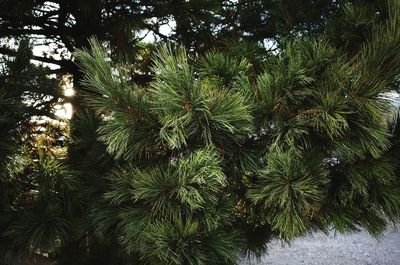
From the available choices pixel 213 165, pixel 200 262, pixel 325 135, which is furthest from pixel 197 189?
pixel 325 135

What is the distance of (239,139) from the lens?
929 millimetres

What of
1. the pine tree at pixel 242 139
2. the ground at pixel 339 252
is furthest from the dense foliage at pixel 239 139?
the ground at pixel 339 252

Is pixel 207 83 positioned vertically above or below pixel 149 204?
above

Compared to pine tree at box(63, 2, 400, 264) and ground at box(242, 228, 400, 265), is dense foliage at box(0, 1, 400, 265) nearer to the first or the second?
pine tree at box(63, 2, 400, 264)

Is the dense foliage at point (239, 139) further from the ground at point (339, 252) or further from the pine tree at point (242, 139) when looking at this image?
the ground at point (339, 252)

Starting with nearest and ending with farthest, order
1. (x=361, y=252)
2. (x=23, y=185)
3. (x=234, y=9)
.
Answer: (x=23, y=185) < (x=234, y=9) < (x=361, y=252)

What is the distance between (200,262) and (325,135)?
1.41 feet

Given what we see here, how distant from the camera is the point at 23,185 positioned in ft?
4.32

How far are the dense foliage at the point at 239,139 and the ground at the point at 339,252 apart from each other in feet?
9.17

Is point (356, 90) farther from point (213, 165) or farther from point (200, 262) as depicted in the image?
point (200, 262)

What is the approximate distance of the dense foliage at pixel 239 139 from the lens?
0.84m

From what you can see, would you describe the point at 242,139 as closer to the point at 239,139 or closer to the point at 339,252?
the point at 239,139

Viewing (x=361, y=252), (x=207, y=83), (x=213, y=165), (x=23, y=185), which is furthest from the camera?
(x=361, y=252)

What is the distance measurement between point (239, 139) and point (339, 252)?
3.67m
